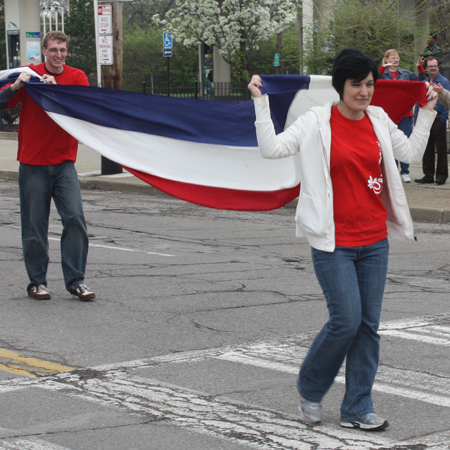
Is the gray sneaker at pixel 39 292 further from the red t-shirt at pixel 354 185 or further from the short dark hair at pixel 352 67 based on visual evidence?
the short dark hair at pixel 352 67

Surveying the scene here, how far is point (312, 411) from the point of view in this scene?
430 centimetres

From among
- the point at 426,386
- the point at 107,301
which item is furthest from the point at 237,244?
the point at 426,386

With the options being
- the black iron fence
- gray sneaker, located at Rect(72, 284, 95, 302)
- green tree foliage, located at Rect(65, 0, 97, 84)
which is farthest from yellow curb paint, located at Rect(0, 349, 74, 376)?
green tree foliage, located at Rect(65, 0, 97, 84)

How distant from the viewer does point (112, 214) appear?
12.7m

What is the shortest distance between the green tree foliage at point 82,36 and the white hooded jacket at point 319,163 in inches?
1670

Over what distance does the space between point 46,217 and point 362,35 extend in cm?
1242

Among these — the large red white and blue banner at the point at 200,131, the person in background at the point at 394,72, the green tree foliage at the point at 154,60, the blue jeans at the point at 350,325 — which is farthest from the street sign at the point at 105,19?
the green tree foliage at the point at 154,60

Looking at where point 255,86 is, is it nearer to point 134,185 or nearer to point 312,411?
point 312,411

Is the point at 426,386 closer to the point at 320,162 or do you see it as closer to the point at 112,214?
the point at 320,162

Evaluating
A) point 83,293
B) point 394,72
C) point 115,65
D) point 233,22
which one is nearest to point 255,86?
point 83,293

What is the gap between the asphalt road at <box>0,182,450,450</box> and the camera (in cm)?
422

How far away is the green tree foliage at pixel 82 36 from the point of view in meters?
45.5

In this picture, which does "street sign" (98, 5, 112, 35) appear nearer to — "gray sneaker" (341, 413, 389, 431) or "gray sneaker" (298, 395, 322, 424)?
"gray sneaker" (298, 395, 322, 424)

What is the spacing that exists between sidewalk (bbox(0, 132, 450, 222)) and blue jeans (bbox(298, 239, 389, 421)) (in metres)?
8.00
